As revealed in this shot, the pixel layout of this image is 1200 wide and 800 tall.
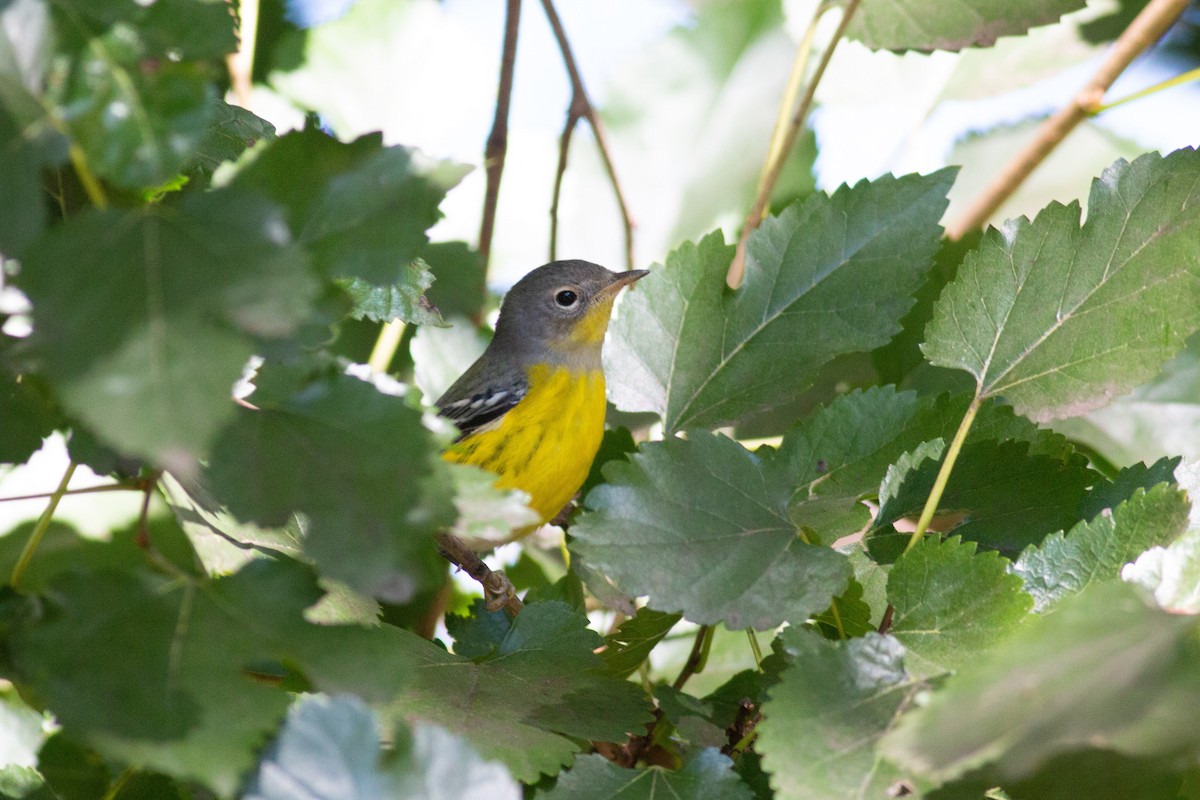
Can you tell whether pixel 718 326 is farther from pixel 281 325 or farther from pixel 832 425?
pixel 281 325

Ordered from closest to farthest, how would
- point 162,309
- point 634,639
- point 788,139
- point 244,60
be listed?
1. point 162,309
2. point 634,639
3. point 788,139
4. point 244,60

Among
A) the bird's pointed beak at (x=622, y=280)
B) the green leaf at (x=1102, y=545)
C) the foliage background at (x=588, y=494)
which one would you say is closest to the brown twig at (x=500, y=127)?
the foliage background at (x=588, y=494)

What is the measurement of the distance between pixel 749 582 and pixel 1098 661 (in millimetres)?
265

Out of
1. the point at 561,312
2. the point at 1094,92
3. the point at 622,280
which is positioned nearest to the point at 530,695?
the point at 1094,92

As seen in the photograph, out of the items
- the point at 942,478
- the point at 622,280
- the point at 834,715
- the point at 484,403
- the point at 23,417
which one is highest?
the point at 622,280

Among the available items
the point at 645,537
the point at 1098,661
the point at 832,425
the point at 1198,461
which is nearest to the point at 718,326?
the point at 832,425

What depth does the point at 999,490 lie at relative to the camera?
3.00 ft

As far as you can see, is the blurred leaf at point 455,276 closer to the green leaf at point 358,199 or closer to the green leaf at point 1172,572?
the green leaf at point 358,199

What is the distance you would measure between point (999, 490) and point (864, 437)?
0.38 feet

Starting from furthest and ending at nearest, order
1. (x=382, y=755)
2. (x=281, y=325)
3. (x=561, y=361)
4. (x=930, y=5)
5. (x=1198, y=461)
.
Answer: (x=561, y=361) → (x=930, y=5) → (x=1198, y=461) → (x=382, y=755) → (x=281, y=325)

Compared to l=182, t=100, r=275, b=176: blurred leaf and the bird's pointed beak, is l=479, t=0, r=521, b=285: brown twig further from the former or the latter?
l=182, t=100, r=275, b=176: blurred leaf

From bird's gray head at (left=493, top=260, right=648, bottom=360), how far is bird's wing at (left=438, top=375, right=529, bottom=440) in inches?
6.5

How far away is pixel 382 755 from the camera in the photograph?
632 mm

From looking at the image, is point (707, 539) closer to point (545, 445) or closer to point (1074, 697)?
point (1074, 697)
